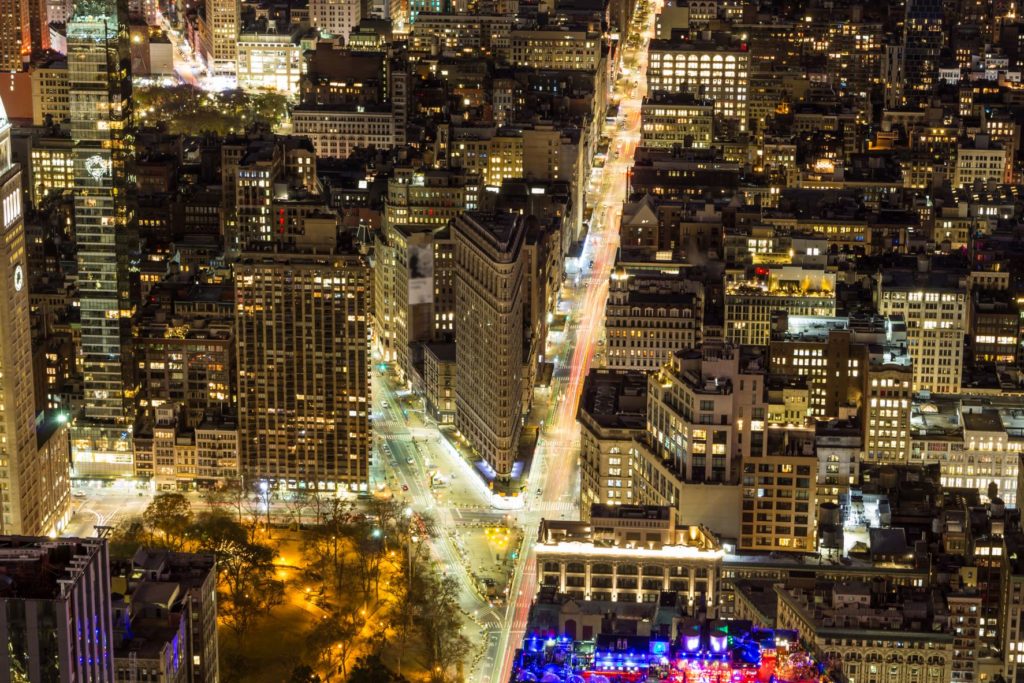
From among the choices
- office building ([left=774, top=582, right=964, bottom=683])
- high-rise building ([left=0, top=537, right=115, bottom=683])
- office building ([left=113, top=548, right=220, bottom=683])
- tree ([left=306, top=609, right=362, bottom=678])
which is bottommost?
tree ([left=306, top=609, right=362, bottom=678])

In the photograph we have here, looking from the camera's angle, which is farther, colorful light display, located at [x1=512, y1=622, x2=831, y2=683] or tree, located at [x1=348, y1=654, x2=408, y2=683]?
tree, located at [x1=348, y1=654, x2=408, y2=683]

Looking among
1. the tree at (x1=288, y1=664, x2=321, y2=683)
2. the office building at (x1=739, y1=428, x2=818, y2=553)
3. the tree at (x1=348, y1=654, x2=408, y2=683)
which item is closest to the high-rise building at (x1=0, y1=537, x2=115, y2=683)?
the tree at (x1=348, y1=654, x2=408, y2=683)

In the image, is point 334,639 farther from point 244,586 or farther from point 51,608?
point 51,608

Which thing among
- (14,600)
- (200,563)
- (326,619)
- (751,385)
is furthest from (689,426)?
(14,600)

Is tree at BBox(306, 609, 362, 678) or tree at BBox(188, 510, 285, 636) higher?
tree at BBox(188, 510, 285, 636)

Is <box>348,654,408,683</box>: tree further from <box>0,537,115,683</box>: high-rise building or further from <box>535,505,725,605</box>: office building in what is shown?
<box>0,537,115,683</box>: high-rise building

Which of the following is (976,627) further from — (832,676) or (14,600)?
(14,600)

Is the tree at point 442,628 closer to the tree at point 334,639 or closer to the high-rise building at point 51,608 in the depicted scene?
the tree at point 334,639

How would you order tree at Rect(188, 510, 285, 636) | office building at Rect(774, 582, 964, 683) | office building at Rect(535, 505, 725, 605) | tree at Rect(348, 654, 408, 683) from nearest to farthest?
office building at Rect(774, 582, 964, 683)
tree at Rect(348, 654, 408, 683)
office building at Rect(535, 505, 725, 605)
tree at Rect(188, 510, 285, 636)

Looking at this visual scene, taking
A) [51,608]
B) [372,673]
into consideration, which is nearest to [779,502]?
[372,673]

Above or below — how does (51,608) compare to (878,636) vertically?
above
